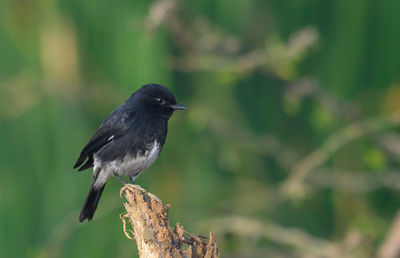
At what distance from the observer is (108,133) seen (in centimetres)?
527

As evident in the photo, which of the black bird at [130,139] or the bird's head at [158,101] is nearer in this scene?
the black bird at [130,139]

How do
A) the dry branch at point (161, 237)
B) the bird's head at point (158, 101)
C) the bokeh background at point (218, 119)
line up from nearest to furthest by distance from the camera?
the dry branch at point (161, 237) → the bird's head at point (158, 101) → the bokeh background at point (218, 119)

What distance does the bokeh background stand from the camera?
6.92 metres

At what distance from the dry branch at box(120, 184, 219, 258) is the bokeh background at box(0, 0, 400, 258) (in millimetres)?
2814

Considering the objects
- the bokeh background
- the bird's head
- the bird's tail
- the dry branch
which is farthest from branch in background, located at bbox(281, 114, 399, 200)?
the dry branch

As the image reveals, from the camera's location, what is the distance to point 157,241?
3.60 meters

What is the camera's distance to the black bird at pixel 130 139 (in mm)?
5141

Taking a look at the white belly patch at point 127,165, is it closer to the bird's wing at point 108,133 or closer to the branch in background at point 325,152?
the bird's wing at point 108,133

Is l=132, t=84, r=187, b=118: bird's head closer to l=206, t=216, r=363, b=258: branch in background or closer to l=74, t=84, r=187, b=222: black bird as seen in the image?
l=74, t=84, r=187, b=222: black bird

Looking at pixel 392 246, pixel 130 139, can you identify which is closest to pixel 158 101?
pixel 130 139

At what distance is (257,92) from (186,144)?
0.91m

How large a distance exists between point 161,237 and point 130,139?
1.63 meters

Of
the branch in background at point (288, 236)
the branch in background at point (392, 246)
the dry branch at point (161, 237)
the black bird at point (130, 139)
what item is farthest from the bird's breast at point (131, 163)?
the branch in background at point (392, 246)

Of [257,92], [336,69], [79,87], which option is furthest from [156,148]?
[336,69]
